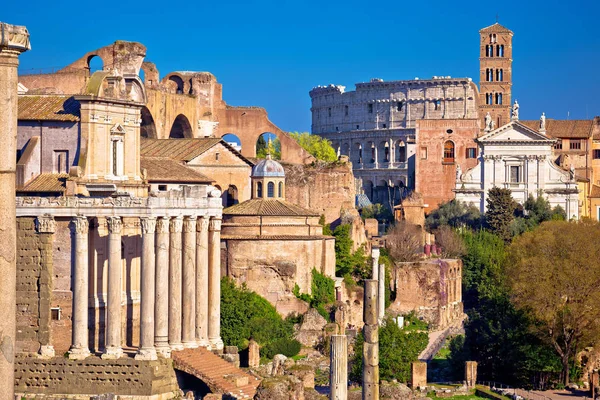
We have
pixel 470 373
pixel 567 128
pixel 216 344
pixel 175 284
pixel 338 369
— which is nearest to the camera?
pixel 338 369

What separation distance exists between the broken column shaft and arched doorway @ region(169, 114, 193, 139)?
33196 mm

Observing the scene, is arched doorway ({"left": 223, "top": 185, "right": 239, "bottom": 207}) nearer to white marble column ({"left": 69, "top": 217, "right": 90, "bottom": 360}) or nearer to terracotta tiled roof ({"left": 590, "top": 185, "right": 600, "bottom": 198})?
white marble column ({"left": 69, "top": 217, "right": 90, "bottom": 360})

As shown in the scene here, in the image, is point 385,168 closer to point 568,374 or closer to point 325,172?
point 325,172

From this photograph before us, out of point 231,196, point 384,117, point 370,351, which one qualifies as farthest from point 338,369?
point 384,117

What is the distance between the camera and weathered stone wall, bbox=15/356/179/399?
1513 inches

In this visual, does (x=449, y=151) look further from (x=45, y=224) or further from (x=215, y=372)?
(x=45, y=224)

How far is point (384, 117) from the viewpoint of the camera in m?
139

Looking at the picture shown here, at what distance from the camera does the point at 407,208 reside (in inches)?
3091

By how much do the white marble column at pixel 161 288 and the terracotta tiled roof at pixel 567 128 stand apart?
193ft

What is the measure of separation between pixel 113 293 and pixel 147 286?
3.29 feet

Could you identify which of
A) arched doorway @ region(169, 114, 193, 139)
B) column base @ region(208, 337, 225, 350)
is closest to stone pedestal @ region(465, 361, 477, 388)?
column base @ region(208, 337, 225, 350)

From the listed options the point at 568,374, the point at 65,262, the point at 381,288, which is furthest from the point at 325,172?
the point at 65,262

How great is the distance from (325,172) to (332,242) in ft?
29.2

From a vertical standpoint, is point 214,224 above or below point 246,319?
above
